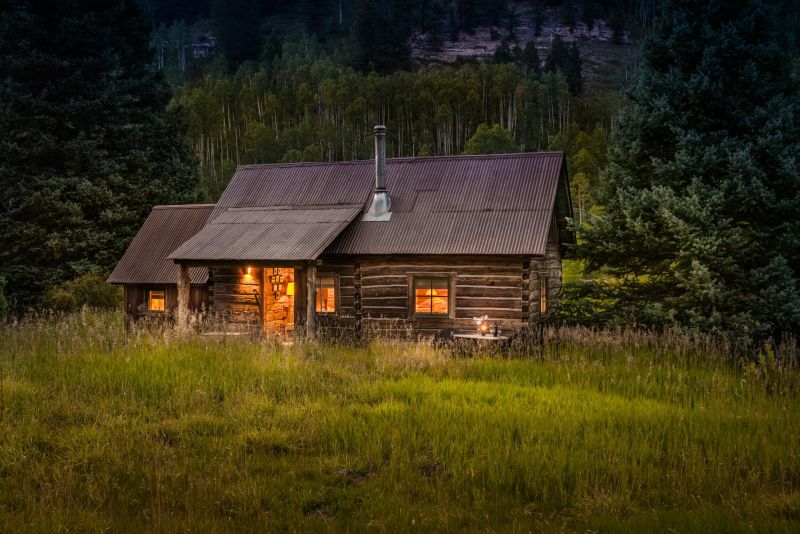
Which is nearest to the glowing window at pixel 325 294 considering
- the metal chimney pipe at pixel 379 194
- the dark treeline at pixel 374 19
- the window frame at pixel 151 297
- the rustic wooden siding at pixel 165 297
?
the metal chimney pipe at pixel 379 194

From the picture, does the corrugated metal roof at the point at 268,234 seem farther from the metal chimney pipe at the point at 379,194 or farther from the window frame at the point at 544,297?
the window frame at the point at 544,297

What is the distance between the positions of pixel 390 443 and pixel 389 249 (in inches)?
387

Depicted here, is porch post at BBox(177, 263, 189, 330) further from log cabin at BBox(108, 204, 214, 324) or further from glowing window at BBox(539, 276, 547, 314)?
glowing window at BBox(539, 276, 547, 314)

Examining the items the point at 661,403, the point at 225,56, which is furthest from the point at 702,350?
the point at 225,56

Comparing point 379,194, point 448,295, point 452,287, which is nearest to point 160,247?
point 379,194

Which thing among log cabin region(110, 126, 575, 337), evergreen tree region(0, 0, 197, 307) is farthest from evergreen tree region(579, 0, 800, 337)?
evergreen tree region(0, 0, 197, 307)

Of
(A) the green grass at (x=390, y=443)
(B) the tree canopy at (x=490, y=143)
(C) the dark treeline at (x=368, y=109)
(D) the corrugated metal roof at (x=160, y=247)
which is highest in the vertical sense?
(C) the dark treeline at (x=368, y=109)

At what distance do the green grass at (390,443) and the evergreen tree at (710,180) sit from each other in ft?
10.1

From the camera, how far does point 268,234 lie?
1798cm

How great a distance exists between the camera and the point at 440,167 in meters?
19.7

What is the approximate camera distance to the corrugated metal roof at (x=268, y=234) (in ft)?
54.0

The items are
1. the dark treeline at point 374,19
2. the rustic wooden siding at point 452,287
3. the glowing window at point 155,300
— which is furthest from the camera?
the dark treeline at point 374,19

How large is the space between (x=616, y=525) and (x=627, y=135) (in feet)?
43.9

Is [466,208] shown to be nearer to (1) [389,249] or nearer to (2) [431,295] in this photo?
(1) [389,249]
